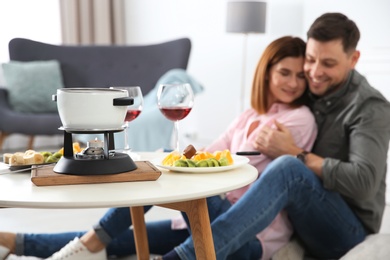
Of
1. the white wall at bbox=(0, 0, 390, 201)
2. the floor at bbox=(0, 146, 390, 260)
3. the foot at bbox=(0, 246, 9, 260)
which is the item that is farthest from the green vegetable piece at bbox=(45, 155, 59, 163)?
the white wall at bbox=(0, 0, 390, 201)

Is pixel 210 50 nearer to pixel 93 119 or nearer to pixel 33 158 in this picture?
pixel 33 158

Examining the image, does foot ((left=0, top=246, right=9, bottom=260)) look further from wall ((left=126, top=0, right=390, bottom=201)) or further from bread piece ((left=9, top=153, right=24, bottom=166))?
wall ((left=126, top=0, right=390, bottom=201))

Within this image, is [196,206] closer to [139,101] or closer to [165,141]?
[139,101]

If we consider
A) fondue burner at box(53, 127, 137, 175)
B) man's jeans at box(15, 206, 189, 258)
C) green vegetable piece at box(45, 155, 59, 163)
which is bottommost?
man's jeans at box(15, 206, 189, 258)

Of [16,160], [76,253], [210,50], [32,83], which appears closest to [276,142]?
[76,253]

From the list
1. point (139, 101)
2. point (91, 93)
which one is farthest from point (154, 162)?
point (91, 93)

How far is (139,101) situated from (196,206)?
392mm

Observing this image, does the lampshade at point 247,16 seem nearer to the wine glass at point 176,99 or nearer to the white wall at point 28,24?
the white wall at point 28,24

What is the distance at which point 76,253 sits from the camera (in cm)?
179

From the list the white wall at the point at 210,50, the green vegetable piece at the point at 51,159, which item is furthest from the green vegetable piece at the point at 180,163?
the white wall at the point at 210,50

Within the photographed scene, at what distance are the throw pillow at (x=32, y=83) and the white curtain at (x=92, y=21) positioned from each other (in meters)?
1.11

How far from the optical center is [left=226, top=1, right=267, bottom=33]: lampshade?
4.12 m

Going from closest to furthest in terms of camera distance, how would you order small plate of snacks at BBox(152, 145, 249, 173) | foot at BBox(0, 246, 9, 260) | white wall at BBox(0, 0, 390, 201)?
small plate of snacks at BBox(152, 145, 249, 173)
foot at BBox(0, 246, 9, 260)
white wall at BBox(0, 0, 390, 201)

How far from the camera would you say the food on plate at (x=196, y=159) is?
131 centimetres
